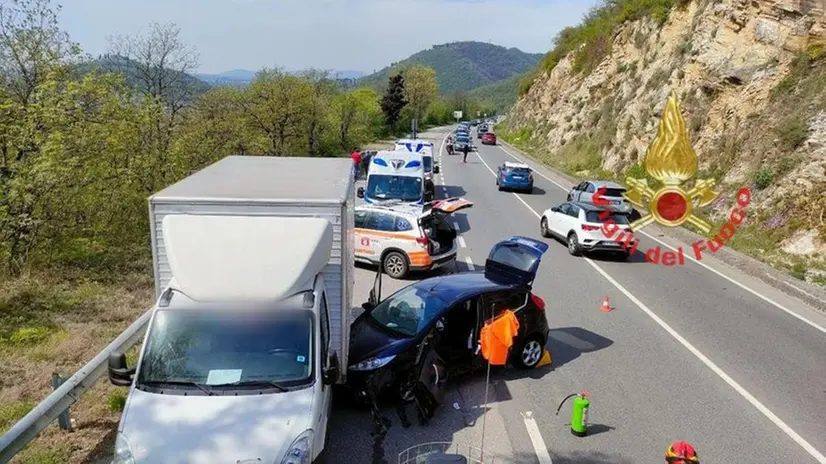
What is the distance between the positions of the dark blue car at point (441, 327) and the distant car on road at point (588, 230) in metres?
7.62

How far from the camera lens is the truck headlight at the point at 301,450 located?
5309mm

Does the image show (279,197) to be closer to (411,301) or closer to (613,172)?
(411,301)

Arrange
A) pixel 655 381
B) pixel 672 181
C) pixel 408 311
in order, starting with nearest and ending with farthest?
pixel 408 311, pixel 655 381, pixel 672 181

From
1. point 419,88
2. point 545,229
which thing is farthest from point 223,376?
point 419,88

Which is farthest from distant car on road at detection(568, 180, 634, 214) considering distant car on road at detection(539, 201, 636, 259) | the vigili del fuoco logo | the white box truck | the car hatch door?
the white box truck

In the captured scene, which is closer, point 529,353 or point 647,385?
point 647,385

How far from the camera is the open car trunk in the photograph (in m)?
14.2

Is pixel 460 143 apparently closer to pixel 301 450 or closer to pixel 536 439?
pixel 536 439

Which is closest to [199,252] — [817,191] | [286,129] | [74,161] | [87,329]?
[87,329]

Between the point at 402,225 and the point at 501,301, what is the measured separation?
5.53 m

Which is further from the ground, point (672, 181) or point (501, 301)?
point (672, 181)

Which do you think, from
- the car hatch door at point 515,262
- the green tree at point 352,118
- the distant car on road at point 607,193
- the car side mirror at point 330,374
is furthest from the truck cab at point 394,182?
the green tree at point 352,118

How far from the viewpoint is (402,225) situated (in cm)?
1428

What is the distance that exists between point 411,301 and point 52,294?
24.1 feet
